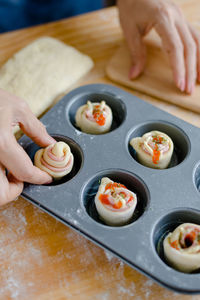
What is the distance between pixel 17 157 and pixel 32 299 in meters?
0.50

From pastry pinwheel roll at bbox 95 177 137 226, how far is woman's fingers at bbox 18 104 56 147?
0.32 m

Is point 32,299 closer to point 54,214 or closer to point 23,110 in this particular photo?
point 54,214

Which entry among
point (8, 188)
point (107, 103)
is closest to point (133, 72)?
point (107, 103)

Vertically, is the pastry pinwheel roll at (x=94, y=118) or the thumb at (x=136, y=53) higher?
the thumb at (x=136, y=53)

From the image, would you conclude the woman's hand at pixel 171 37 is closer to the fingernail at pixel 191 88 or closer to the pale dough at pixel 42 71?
the fingernail at pixel 191 88

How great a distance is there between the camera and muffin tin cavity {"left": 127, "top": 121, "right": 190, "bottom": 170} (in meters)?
1.64

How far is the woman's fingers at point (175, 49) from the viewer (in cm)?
180

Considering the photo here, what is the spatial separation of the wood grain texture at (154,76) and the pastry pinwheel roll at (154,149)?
12.7 inches

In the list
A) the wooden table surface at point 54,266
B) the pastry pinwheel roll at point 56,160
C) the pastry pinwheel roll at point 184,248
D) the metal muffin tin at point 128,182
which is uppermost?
the pastry pinwheel roll at point 56,160

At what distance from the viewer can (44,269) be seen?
1.32 metres

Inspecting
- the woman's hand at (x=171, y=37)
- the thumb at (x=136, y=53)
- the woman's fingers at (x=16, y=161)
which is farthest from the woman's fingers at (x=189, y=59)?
the woman's fingers at (x=16, y=161)

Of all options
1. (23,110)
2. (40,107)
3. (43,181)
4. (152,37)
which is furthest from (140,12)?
(43,181)

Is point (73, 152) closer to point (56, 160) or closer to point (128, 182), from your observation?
point (56, 160)

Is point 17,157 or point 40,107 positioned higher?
point 17,157
